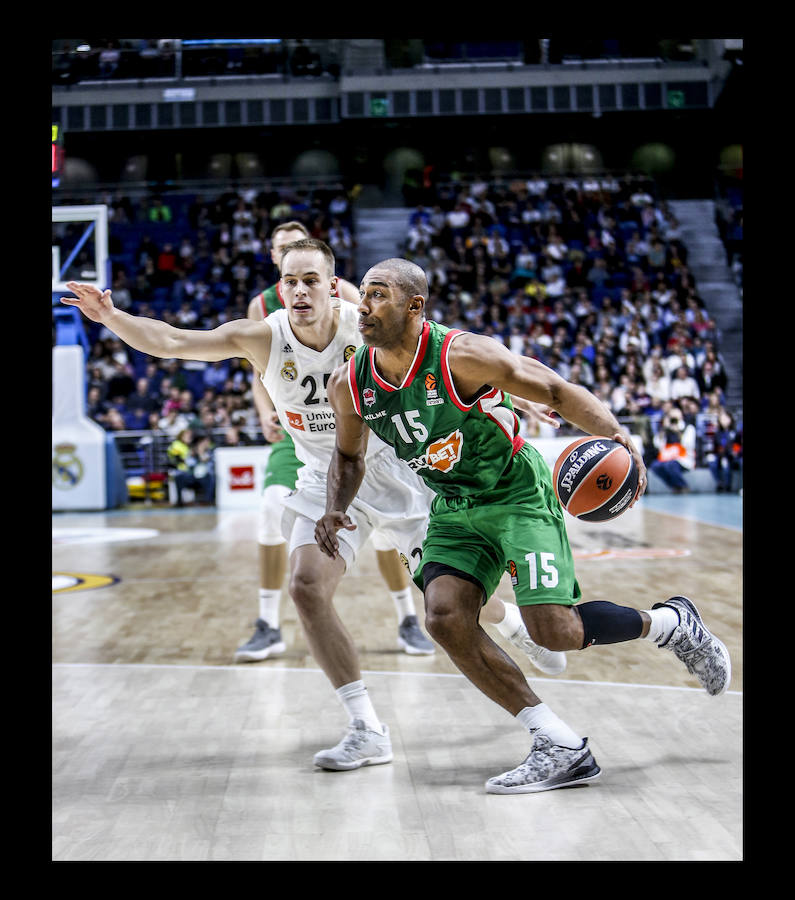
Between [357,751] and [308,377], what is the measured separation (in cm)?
152

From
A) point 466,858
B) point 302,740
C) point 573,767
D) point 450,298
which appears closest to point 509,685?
point 573,767

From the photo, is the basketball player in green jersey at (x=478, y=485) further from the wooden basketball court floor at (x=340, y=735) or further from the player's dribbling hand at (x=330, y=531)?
the wooden basketball court floor at (x=340, y=735)

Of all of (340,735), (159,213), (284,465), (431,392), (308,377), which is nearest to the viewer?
(431,392)

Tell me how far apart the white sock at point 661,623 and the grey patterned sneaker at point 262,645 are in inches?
100

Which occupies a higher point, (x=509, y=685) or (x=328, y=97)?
(x=328, y=97)

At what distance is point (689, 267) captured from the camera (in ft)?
75.8

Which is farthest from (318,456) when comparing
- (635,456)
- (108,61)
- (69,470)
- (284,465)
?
(108,61)

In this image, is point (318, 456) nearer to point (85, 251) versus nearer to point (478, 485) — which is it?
point (478, 485)

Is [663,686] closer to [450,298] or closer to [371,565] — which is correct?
[371,565]

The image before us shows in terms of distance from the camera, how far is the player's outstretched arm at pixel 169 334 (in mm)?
3623

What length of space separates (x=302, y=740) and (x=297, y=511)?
0.91 metres

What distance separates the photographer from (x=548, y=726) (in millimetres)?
3422

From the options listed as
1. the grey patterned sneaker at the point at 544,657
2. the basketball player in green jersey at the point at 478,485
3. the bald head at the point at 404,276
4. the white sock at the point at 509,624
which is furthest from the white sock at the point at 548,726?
the bald head at the point at 404,276

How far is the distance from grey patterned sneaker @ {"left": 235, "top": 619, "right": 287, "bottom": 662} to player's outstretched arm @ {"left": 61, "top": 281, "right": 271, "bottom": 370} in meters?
1.96
